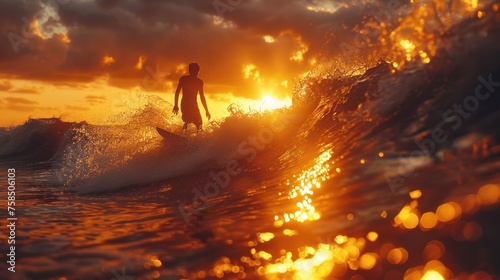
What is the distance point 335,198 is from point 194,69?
8.42m

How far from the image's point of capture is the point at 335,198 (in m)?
4.44

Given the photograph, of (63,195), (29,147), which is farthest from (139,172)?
(29,147)

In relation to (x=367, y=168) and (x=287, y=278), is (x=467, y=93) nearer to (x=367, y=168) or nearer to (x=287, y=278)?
(x=367, y=168)

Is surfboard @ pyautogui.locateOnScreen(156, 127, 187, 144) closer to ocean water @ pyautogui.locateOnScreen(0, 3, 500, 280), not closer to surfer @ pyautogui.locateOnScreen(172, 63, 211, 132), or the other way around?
surfer @ pyautogui.locateOnScreen(172, 63, 211, 132)

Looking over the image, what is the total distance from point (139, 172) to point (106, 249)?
6304 millimetres

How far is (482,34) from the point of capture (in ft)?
18.2

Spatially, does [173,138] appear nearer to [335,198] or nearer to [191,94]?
[191,94]

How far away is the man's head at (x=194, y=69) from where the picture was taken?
478 inches

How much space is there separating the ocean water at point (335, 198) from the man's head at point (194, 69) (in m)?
3.25

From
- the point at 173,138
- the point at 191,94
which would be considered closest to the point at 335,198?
the point at 173,138

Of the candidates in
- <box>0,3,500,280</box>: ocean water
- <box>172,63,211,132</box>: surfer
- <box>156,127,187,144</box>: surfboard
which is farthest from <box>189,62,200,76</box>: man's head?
<box>0,3,500,280</box>: ocean water

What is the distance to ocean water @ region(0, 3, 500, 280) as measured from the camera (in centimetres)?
306

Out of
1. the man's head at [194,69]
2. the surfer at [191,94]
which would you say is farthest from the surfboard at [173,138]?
the man's head at [194,69]

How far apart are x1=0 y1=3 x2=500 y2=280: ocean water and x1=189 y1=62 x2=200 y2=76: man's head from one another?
10.7ft
